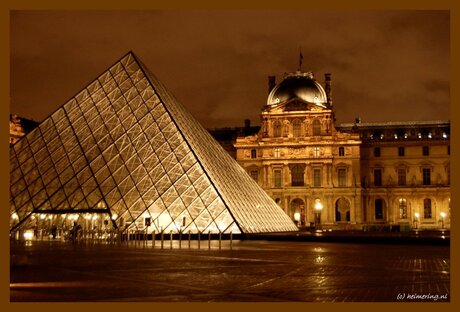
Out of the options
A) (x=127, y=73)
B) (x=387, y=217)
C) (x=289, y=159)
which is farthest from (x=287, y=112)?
(x=127, y=73)

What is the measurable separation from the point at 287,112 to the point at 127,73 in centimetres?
3169

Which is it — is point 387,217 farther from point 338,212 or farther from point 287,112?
point 287,112

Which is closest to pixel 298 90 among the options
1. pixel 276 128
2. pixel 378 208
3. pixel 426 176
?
pixel 276 128

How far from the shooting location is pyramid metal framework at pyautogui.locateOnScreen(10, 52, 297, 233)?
95.1 feet

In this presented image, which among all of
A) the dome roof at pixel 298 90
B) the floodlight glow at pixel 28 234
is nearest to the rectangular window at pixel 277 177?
the dome roof at pixel 298 90

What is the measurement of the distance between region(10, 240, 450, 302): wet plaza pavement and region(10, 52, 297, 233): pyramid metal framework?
35.5 ft

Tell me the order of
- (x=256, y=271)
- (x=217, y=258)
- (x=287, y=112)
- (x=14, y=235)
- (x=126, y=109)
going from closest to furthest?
(x=256, y=271), (x=217, y=258), (x=14, y=235), (x=126, y=109), (x=287, y=112)

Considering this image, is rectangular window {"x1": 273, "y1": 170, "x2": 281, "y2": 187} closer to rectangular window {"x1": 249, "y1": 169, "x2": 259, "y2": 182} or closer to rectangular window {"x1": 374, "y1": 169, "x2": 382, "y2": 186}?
rectangular window {"x1": 249, "y1": 169, "x2": 259, "y2": 182}

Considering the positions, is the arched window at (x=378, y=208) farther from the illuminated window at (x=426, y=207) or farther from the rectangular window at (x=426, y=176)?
the rectangular window at (x=426, y=176)

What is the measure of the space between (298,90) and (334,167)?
28.5 ft

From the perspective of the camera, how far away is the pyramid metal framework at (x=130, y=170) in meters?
Answer: 29.0

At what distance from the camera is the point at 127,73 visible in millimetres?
36812

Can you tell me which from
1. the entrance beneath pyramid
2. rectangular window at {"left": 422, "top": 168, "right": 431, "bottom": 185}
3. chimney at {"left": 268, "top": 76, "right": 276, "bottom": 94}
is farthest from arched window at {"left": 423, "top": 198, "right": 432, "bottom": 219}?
the entrance beneath pyramid

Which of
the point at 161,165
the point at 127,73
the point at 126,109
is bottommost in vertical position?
the point at 161,165
